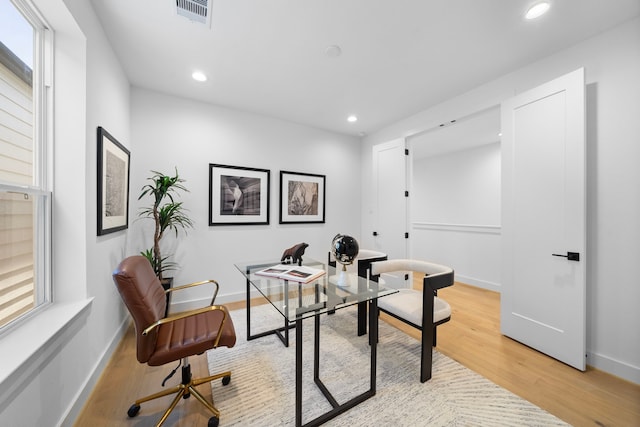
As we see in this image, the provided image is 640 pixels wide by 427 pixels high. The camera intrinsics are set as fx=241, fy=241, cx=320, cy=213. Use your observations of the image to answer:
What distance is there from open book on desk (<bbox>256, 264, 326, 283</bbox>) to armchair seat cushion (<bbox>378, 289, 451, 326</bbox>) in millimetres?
664

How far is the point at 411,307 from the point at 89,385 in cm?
243

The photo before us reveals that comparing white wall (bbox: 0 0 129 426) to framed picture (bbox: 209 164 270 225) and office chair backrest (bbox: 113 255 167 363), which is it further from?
framed picture (bbox: 209 164 270 225)

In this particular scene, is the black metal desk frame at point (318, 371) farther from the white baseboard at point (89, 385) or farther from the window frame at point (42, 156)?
the window frame at point (42, 156)

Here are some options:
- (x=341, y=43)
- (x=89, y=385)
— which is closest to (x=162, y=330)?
(x=89, y=385)

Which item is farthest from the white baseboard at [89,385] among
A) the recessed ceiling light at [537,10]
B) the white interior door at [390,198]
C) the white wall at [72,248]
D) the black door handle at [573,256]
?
the recessed ceiling light at [537,10]

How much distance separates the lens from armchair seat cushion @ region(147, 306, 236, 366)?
1.39 m

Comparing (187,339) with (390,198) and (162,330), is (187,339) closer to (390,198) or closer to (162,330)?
(162,330)

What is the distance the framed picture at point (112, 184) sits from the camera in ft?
6.22

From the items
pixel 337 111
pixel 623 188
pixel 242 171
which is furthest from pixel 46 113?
pixel 623 188

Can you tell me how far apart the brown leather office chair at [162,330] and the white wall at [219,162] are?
1.49 m

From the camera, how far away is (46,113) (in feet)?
5.07

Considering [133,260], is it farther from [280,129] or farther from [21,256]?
[280,129]

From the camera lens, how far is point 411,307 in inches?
79.6

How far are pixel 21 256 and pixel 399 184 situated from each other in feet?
12.4
